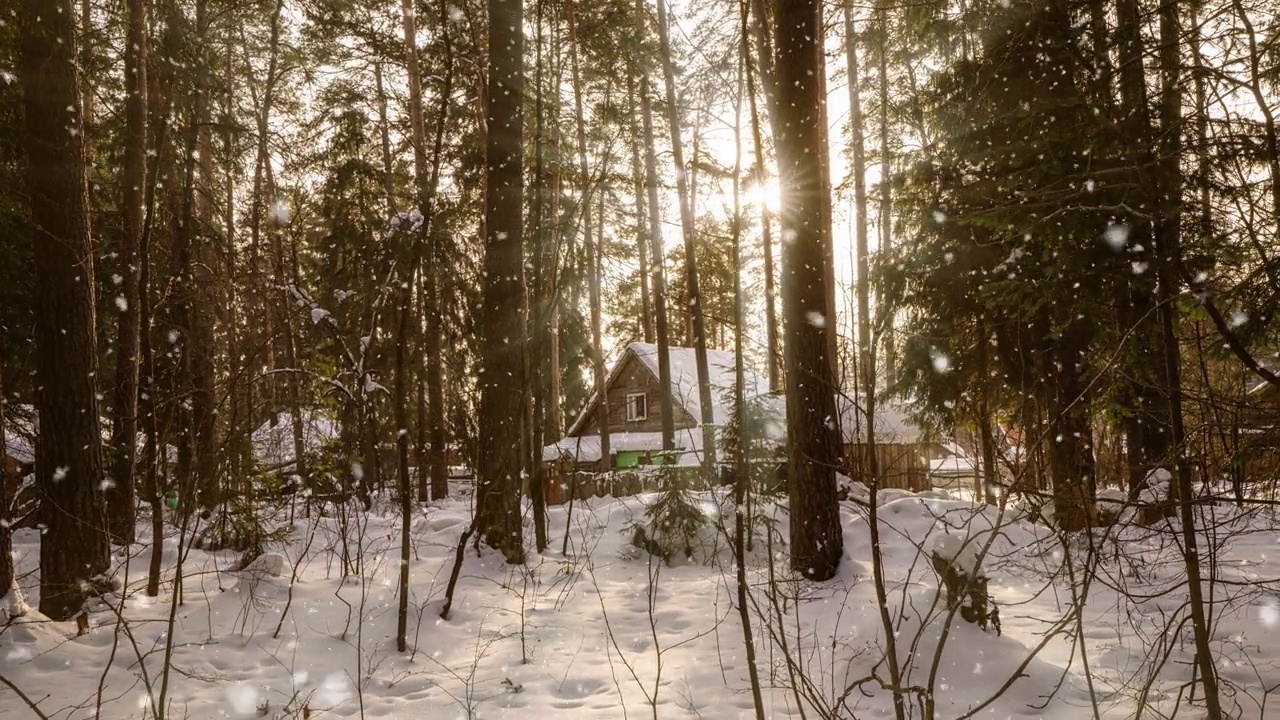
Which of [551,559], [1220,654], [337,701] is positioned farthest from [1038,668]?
[551,559]

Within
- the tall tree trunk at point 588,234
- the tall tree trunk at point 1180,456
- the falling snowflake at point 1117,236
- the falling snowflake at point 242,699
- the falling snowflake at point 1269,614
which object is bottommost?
the falling snowflake at point 242,699

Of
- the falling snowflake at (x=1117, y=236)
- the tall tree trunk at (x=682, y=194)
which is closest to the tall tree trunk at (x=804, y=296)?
the falling snowflake at (x=1117, y=236)

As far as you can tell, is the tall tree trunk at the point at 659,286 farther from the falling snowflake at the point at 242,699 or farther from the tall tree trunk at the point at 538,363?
the falling snowflake at the point at 242,699

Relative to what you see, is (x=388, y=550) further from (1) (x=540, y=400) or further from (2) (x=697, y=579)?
(2) (x=697, y=579)

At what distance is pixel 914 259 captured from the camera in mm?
10523

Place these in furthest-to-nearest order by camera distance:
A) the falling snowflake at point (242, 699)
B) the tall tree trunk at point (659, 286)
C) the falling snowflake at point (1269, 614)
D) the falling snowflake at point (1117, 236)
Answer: the tall tree trunk at point (659, 286)
the falling snowflake at point (1117, 236)
the falling snowflake at point (1269, 614)
the falling snowflake at point (242, 699)

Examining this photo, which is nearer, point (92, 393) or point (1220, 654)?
point (1220, 654)

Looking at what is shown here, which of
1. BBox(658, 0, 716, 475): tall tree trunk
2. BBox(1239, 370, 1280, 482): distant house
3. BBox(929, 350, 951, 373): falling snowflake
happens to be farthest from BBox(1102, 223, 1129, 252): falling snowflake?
BBox(658, 0, 716, 475): tall tree trunk

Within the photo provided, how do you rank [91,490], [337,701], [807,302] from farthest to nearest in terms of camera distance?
[807,302] → [91,490] → [337,701]

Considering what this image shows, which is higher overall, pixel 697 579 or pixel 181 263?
pixel 181 263

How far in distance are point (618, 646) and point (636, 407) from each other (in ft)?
74.0

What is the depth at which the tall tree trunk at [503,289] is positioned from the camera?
25.6 feet

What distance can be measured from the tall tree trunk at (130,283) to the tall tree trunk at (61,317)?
0.52 metres

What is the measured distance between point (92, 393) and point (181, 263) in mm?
4904
